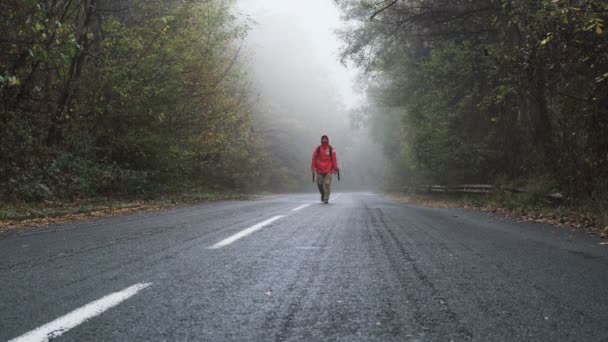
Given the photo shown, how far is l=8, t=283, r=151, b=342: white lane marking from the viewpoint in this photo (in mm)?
2080

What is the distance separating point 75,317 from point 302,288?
134 cm

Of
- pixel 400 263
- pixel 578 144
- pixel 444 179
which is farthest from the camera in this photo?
pixel 444 179

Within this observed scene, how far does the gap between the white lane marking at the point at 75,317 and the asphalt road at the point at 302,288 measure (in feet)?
0.03

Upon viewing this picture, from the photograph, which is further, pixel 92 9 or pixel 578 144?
pixel 92 9

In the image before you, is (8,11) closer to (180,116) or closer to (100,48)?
(100,48)

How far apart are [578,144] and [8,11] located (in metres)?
12.7

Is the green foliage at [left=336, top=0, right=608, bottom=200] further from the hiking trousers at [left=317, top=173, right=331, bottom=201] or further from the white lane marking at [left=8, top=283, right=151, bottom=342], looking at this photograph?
the white lane marking at [left=8, top=283, right=151, bottom=342]

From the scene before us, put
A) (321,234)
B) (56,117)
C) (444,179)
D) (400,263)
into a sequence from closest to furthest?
(400,263) < (321,234) < (56,117) < (444,179)

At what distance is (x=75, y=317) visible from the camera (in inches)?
92.3

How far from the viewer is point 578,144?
365 inches

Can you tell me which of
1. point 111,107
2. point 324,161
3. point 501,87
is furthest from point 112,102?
point 501,87

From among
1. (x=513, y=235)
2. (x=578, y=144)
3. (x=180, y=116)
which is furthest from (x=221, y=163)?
(x=513, y=235)

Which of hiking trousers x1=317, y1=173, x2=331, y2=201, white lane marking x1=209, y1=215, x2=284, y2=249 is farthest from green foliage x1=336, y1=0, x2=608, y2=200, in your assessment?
hiking trousers x1=317, y1=173, x2=331, y2=201

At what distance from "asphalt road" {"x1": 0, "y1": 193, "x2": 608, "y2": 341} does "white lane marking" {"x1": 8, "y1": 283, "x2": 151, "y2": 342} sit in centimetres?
1
